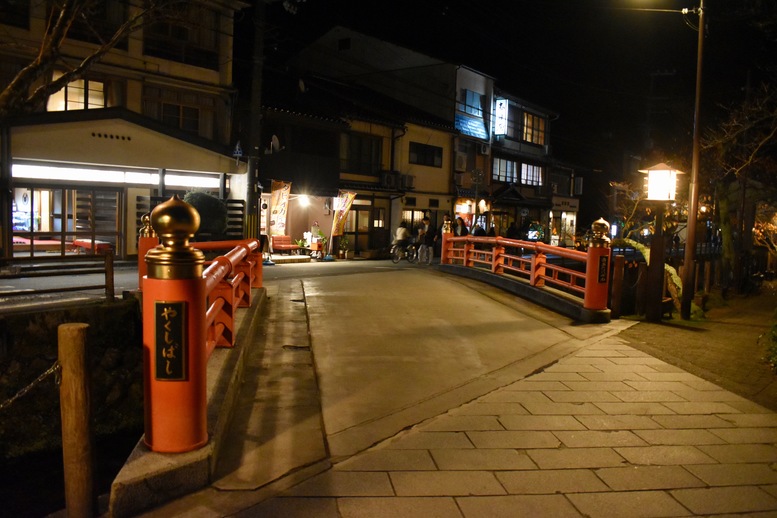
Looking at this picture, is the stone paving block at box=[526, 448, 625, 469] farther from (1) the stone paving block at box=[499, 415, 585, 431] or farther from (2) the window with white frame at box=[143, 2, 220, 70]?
(2) the window with white frame at box=[143, 2, 220, 70]

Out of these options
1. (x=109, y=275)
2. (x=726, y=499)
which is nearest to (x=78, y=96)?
(x=109, y=275)

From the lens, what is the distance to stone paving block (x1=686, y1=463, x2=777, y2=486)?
4250mm

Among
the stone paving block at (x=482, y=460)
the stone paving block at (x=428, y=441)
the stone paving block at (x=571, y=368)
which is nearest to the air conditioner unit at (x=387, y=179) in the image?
the stone paving block at (x=571, y=368)

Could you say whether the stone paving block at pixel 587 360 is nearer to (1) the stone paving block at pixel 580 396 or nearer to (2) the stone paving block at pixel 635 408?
(1) the stone paving block at pixel 580 396

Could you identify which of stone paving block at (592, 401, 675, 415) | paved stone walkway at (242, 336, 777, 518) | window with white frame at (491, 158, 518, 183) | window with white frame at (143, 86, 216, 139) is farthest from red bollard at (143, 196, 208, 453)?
window with white frame at (491, 158, 518, 183)

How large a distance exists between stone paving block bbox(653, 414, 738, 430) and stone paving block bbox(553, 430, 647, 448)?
1.81 ft

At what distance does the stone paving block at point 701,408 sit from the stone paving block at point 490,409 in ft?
5.38

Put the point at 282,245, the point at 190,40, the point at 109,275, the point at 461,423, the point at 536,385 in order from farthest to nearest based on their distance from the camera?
1. the point at 282,245
2. the point at 190,40
3. the point at 109,275
4. the point at 536,385
5. the point at 461,423

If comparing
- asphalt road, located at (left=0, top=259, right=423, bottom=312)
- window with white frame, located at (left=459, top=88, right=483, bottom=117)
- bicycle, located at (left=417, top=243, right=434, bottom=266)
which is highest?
window with white frame, located at (left=459, top=88, right=483, bottom=117)

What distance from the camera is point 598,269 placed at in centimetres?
1005

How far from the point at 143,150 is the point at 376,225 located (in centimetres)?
1333

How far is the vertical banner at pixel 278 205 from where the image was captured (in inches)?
876

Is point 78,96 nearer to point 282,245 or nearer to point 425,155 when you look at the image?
point 282,245

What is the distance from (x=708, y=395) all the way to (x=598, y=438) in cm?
225
